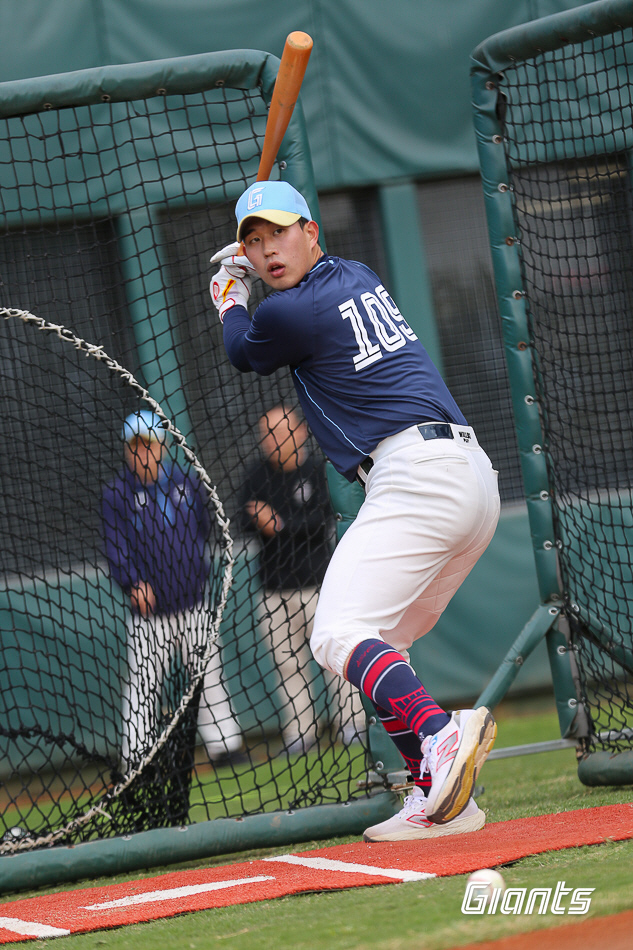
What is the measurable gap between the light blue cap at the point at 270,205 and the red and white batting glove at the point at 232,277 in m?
0.15

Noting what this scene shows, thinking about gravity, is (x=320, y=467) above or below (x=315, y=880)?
above

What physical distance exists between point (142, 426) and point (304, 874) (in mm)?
2359

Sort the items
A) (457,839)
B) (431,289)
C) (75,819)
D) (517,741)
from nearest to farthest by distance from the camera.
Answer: (457,839) < (75,819) < (517,741) < (431,289)

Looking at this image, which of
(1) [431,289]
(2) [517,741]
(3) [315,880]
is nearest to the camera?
(3) [315,880]

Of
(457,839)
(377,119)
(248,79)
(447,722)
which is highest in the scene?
(377,119)

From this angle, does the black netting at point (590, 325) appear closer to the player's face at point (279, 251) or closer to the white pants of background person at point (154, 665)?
the player's face at point (279, 251)

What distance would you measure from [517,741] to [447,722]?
2.67m

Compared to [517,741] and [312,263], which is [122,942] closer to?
[312,263]

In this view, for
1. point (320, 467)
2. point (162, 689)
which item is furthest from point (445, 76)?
point (162, 689)

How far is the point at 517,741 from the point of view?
5.15 meters

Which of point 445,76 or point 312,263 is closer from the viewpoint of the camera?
point 312,263

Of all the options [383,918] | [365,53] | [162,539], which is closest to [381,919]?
[383,918]

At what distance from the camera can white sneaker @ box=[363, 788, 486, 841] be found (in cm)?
297

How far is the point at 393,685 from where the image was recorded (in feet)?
8.88
